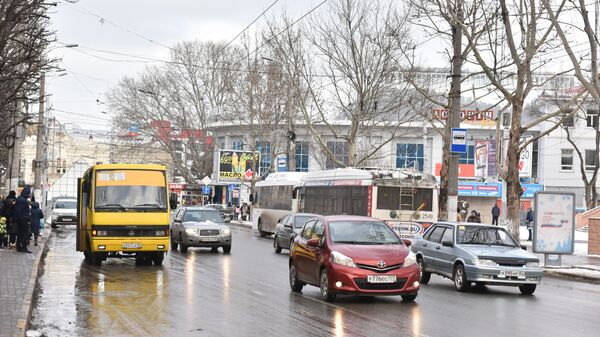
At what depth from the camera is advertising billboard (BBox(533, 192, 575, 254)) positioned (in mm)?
25953

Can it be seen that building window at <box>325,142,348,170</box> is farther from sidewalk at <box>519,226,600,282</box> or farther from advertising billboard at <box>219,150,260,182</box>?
sidewalk at <box>519,226,600,282</box>

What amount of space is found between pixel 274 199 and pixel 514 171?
1779cm

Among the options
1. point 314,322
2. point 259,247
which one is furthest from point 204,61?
point 314,322

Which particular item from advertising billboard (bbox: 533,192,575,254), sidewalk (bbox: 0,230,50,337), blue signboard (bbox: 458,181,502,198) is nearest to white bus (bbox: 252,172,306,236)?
advertising billboard (bbox: 533,192,575,254)

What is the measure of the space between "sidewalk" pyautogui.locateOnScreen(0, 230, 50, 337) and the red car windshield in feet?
17.8

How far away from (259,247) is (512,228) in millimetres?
10119

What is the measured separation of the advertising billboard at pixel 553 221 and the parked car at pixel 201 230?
10.4 m

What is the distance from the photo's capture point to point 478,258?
17.7 m

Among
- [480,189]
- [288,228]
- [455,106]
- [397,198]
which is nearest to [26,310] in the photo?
[288,228]

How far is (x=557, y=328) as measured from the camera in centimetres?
1249

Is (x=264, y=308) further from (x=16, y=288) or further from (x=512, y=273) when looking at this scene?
(x=512, y=273)

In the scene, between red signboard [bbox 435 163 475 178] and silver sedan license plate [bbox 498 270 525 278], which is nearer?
silver sedan license plate [bbox 498 270 525 278]

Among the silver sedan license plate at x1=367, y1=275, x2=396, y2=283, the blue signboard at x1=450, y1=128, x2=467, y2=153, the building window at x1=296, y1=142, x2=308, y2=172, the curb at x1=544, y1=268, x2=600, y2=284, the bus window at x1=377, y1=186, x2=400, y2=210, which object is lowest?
the curb at x1=544, y1=268, x2=600, y2=284

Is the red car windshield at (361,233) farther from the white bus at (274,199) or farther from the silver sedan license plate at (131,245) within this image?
the white bus at (274,199)
